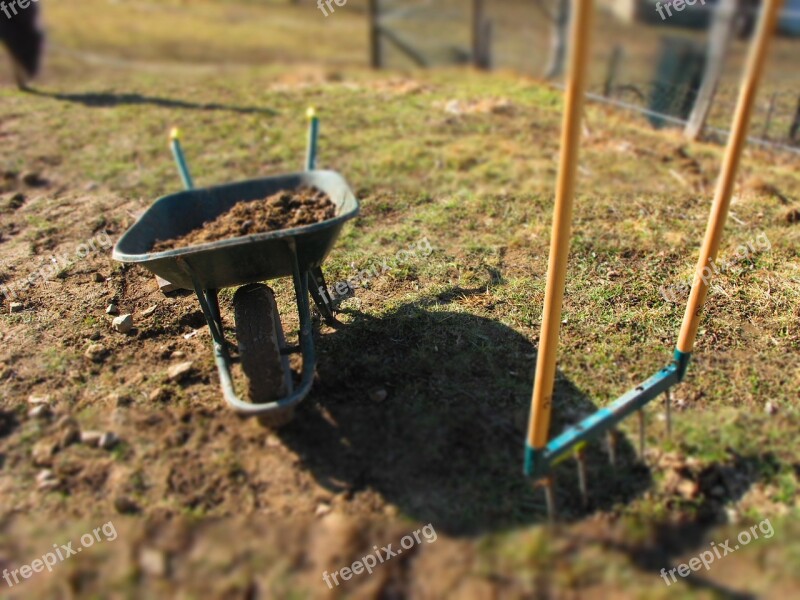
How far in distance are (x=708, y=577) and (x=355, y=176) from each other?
443 cm

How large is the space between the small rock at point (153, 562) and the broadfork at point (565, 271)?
1517 mm

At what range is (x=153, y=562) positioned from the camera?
2.61 metres

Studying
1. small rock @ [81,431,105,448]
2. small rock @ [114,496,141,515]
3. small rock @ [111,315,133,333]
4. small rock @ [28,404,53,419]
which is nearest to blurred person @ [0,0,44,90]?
small rock @ [111,315,133,333]

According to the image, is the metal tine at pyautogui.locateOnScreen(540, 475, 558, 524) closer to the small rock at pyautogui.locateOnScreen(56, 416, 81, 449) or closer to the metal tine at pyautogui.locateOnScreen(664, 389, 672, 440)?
the metal tine at pyautogui.locateOnScreen(664, 389, 672, 440)

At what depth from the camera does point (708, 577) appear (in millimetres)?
2463

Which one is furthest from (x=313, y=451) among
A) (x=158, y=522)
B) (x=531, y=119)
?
(x=531, y=119)

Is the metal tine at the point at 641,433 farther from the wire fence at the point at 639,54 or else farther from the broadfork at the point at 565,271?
the wire fence at the point at 639,54

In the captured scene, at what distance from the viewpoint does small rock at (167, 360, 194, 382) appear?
3.52m

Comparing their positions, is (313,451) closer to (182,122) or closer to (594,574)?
(594,574)

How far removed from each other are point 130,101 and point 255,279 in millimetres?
5786

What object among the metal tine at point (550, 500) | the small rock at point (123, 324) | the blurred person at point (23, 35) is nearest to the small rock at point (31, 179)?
the small rock at point (123, 324)

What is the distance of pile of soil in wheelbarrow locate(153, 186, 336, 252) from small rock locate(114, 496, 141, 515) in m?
1.31

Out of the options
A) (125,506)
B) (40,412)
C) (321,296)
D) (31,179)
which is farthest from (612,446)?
(31,179)

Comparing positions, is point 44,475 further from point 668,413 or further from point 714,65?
point 714,65
